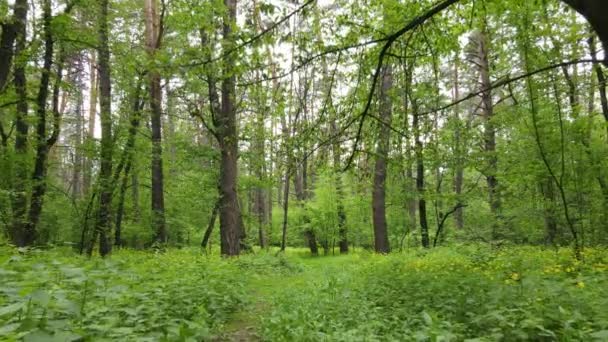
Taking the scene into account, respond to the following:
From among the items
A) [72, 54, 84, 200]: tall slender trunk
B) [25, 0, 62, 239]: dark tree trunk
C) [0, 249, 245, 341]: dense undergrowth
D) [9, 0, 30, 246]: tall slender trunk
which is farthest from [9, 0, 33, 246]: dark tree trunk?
[0, 249, 245, 341]: dense undergrowth

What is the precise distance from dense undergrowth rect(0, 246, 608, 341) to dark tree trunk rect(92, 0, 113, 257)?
517 cm

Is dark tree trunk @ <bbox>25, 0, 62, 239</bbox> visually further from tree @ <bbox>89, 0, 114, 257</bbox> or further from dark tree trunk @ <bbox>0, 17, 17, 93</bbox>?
dark tree trunk @ <bbox>0, 17, 17, 93</bbox>

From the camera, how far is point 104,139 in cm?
1123

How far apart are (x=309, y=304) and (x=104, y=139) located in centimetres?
885

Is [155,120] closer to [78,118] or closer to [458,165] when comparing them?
[78,118]

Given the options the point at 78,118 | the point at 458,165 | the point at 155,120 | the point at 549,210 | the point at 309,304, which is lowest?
the point at 309,304

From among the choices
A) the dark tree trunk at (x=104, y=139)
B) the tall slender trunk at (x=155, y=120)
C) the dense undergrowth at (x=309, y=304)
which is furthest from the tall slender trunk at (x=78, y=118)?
the dense undergrowth at (x=309, y=304)

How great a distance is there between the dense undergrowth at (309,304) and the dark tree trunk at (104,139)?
17.0 ft

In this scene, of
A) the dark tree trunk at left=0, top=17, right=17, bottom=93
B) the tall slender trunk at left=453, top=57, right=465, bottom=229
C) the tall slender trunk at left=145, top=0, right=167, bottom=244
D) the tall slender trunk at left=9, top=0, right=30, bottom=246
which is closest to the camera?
the dark tree trunk at left=0, top=17, right=17, bottom=93

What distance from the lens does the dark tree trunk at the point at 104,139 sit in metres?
11.0

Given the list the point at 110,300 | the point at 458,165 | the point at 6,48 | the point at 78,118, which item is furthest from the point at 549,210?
the point at 78,118

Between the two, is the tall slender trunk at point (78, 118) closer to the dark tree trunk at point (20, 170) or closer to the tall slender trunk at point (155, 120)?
the dark tree trunk at point (20, 170)

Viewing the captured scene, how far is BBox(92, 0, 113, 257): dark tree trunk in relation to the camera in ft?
36.1

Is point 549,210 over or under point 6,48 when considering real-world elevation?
under
